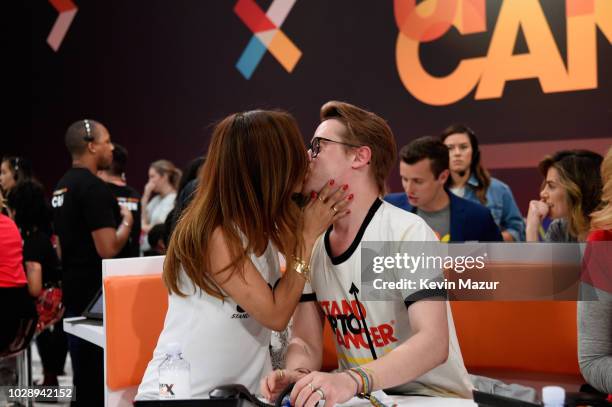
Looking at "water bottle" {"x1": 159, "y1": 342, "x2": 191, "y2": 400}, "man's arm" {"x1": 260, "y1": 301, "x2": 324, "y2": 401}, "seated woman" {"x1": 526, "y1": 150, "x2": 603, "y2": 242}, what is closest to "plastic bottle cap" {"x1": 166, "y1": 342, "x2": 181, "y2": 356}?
"water bottle" {"x1": 159, "y1": 342, "x2": 191, "y2": 400}

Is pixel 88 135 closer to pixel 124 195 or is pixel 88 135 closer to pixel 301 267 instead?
pixel 124 195

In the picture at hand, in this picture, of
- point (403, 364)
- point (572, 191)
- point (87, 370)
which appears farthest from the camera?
point (87, 370)

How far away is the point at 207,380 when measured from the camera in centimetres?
209

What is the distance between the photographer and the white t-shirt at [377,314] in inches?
80.5

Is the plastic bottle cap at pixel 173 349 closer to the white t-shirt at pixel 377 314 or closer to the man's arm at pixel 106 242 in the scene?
the white t-shirt at pixel 377 314

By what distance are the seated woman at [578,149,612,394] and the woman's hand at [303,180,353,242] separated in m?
0.72

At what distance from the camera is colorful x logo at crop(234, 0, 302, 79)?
6684 millimetres

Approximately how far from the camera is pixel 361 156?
2.16m

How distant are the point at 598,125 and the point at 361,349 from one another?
3778mm

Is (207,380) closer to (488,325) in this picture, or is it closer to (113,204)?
Answer: (488,325)

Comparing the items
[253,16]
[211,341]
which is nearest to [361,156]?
[211,341]

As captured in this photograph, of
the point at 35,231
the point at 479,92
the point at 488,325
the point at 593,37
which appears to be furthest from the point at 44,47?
the point at 488,325

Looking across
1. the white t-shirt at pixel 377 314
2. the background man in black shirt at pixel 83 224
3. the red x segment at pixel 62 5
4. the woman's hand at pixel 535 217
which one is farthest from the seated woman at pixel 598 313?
the red x segment at pixel 62 5

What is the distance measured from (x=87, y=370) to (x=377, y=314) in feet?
6.99
